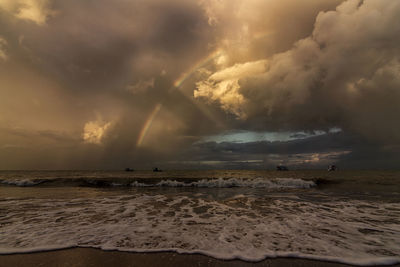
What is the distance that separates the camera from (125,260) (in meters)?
4.35

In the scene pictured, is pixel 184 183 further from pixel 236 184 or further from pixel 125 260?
pixel 125 260

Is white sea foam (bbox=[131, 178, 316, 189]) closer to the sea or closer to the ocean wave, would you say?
the ocean wave

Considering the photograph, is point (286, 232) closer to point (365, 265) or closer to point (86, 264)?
point (365, 265)

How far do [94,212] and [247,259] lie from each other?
7.93 meters

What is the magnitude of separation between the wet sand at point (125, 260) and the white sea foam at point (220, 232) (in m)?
0.25

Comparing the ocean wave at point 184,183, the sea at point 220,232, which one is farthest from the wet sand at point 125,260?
the ocean wave at point 184,183

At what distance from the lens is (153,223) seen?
24.5 feet

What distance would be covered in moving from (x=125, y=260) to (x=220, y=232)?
123 inches

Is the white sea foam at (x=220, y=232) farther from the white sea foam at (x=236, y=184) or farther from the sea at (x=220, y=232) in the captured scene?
the white sea foam at (x=236, y=184)

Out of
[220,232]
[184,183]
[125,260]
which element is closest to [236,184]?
[184,183]

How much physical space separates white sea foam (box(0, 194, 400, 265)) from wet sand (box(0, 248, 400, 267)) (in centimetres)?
25

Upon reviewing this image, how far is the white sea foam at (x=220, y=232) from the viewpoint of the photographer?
4.91m

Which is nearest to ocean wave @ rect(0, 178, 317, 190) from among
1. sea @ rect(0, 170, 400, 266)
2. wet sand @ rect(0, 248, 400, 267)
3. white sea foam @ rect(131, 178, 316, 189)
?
white sea foam @ rect(131, 178, 316, 189)

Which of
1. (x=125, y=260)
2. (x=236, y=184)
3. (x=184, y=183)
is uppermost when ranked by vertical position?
(x=125, y=260)
